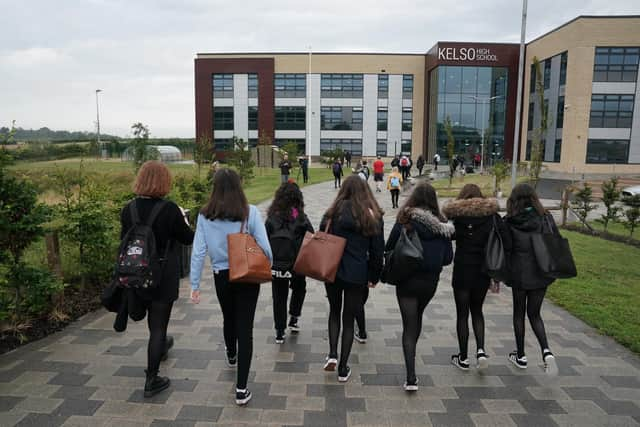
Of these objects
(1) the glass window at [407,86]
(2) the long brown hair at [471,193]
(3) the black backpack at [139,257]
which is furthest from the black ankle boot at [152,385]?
(1) the glass window at [407,86]

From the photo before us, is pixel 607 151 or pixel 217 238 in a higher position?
pixel 607 151

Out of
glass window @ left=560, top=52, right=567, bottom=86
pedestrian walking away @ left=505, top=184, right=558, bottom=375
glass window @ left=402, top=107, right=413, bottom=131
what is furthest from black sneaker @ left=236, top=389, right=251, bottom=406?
glass window @ left=402, top=107, right=413, bottom=131

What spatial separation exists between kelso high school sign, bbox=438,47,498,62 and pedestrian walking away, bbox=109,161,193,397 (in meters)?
50.7

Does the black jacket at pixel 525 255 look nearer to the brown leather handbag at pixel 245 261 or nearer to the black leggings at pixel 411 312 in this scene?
the black leggings at pixel 411 312

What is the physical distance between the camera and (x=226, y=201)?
4051 millimetres

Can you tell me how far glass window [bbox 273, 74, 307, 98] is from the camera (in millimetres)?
58469

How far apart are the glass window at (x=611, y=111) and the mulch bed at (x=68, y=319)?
44.4 m

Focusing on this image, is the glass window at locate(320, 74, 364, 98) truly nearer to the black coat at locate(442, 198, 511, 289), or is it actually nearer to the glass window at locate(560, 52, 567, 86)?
the glass window at locate(560, 52, 567, 86)

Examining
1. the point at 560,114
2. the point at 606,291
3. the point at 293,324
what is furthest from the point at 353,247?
the point at 560,114

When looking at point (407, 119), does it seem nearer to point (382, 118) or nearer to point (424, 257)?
point (382, 118)

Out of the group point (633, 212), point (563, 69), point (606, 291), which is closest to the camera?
point (606, 291)

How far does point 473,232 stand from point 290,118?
55931 millimetres

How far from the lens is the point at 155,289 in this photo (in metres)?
4.09

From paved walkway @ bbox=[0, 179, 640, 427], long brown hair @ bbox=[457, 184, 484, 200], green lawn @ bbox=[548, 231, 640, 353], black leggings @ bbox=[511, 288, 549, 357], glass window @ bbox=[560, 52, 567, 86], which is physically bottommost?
green lawn @ bbox=[548, 231, 640, 353]
